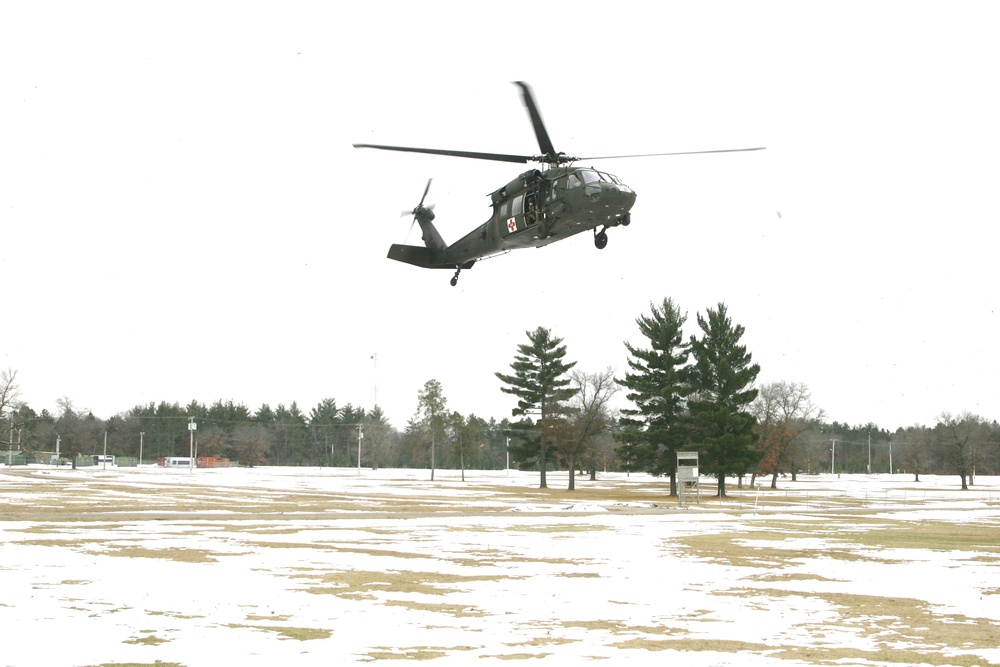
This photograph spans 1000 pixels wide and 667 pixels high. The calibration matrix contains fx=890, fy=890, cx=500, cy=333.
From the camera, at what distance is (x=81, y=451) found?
146 m

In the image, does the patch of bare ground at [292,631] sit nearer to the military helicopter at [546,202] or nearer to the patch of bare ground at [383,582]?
the patch of bare ground at [383,582]

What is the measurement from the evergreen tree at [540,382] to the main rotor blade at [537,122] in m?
45.0

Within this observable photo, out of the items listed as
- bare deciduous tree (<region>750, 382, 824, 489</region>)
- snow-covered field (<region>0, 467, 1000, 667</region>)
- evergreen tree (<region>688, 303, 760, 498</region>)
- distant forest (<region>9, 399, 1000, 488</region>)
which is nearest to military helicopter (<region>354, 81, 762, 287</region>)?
snow-covered field (<region>0, 467, 1000, 667</region>)

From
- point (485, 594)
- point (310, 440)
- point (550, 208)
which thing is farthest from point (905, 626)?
point (310, 440)

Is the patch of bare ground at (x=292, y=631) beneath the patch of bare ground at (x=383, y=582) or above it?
above

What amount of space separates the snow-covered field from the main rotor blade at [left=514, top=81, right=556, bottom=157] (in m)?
10.6

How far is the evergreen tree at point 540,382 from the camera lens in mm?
68625

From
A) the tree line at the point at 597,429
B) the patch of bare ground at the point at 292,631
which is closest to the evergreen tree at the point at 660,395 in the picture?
the tree line at the point at 597,429

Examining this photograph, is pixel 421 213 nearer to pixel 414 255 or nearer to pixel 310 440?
pixel 414 255

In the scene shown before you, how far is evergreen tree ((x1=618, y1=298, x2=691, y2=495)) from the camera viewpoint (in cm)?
5812

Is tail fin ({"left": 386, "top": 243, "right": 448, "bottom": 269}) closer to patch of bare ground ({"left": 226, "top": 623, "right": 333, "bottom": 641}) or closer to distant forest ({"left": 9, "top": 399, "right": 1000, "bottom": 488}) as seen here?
patch of bare ground ({"left": 226, "top": 623, "right": 333, "bottom": 641})

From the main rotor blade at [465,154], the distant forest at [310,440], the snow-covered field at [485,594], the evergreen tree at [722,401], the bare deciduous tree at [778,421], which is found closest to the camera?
the snow-covered field at [485,594]

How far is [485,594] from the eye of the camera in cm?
1442

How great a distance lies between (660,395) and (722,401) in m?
3.99
